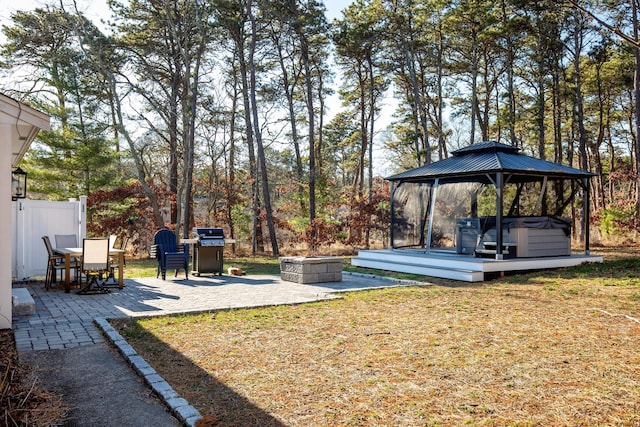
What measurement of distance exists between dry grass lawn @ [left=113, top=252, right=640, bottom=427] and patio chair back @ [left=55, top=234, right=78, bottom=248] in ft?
14.4

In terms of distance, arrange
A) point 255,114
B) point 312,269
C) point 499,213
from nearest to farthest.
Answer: point 312,269, point 499,213, point 255,114

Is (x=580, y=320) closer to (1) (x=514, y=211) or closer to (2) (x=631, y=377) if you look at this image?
(2) (x=631, y=377)

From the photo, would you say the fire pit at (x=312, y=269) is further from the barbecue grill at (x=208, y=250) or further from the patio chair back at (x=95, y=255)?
the patio chair back at (x=95, y=255)

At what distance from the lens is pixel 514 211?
11.4m

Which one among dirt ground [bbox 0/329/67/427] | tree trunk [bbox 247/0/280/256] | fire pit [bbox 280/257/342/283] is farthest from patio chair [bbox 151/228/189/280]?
tree trunk [bbox 247/0/280/256]

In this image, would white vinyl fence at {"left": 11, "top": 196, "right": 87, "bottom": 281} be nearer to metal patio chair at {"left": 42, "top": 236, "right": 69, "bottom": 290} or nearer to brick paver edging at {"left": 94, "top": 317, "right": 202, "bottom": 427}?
metal patio chair at {"left": 42, "top": 236, "right": 69, "bottom": 290}

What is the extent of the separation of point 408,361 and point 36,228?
8.09 m

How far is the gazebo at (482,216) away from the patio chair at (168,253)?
4.54 meters

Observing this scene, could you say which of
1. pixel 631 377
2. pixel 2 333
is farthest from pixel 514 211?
pixel 2 333

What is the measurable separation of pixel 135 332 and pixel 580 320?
484 cm

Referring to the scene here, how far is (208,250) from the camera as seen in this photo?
995 centimetres

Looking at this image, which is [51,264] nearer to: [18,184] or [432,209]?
[18,184]

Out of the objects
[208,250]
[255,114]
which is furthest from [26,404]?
[255,114]

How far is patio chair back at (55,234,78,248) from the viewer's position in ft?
29.6
